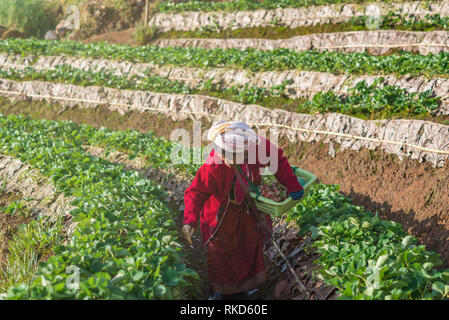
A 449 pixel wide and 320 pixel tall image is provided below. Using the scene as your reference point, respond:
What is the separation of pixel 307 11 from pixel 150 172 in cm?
958

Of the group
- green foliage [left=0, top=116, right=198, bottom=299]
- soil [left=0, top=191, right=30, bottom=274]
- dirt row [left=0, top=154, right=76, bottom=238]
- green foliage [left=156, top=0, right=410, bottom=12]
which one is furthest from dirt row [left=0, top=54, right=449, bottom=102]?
green foliage [left=156, top=0, right=410, bottom=12]

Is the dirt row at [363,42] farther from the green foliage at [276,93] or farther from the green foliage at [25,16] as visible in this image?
the green foliage at [25,16]

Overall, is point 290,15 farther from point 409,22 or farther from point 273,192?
point 273,192

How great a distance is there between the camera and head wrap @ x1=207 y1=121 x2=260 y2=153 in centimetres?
313

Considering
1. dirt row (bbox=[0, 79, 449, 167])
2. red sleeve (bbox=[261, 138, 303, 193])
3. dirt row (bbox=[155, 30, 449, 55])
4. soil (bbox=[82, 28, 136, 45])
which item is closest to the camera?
red sleeve (bbox=[261, 138, 303, 193])

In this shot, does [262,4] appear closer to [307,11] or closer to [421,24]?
[307,11]

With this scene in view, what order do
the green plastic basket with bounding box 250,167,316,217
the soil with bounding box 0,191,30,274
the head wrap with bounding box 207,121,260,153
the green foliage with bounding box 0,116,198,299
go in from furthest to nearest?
the soil with bounding box 0,191,30,274 < the green plastic basket with bounding box 250,167,316,217 < the head wrap with bounding box 207,121,260,153 < the green foliage with bounding box 0,116,198,299

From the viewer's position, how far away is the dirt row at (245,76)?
21.9ft

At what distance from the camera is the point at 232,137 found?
313 centimetres

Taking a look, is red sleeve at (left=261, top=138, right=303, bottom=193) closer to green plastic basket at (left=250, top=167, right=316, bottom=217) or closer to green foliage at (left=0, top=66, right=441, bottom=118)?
green plastic basket at (left=250, top=167, right=316, bottom=217)

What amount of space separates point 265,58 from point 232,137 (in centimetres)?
671

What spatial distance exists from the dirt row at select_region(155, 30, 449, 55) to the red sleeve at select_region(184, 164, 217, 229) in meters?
7.55
